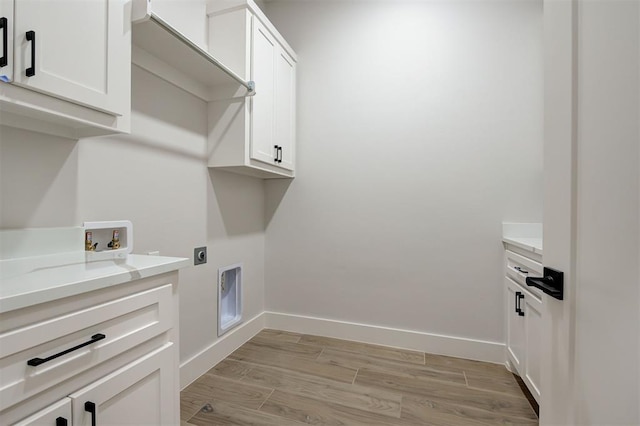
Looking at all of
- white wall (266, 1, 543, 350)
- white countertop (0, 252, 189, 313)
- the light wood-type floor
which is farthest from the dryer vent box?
white countertop (0, 252, 189, 313)

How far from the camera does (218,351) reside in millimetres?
1999

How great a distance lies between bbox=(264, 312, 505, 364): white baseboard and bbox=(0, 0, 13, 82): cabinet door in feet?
7.47

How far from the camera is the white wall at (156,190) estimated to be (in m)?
1.02

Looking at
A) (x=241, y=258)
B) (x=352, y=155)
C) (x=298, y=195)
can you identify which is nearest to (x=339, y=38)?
(x=352, y=155)

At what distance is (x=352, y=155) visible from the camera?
2.39 metres

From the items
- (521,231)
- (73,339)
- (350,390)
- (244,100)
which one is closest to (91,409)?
(73,339)

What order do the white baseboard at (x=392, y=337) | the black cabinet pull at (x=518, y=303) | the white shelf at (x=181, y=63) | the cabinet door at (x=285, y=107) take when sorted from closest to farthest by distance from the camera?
1. the white shelf at (x=181, y=63)
2. the black cabinet pull at (x=518, y=303)
3. the white baseboard at (x=392, y=337)
4. the cabinet door at (x=285, y=107)

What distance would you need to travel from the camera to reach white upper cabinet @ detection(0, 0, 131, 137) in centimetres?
76

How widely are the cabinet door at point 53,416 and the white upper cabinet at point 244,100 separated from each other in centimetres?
137

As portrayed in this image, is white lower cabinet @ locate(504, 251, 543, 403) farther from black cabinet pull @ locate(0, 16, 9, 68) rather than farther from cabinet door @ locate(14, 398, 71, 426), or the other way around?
black cabinet pull @ locate(0, 16, 9, 68)

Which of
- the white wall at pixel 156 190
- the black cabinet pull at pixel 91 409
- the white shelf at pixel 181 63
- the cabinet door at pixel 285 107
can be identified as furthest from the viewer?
the cabinet door at pixel 285 107

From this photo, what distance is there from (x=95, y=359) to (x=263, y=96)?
1.73 m

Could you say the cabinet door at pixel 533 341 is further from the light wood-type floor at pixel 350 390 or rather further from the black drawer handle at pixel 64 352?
the black drawer handle at pixel 64 352

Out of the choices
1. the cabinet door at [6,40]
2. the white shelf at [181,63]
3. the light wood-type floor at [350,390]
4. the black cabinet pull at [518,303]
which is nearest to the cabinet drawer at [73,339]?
the cabinet door at [6,40]
